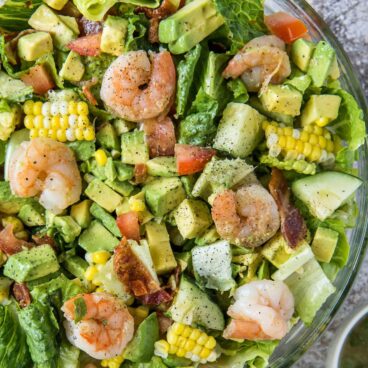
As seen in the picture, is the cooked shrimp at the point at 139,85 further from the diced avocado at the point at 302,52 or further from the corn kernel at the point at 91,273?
the corn kernel at the point at 91,273

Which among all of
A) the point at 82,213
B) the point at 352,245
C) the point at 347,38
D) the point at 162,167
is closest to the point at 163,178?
the point at 162,167

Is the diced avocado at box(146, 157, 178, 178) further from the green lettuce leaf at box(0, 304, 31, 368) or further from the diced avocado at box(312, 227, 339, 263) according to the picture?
the green lettuce leaf at box(0, 304, 31, 368)

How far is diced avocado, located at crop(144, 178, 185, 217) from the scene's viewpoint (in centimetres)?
304

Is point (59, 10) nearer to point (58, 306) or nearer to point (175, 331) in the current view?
point (58, 306)

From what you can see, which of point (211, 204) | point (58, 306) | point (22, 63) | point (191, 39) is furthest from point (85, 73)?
point (58, 306)

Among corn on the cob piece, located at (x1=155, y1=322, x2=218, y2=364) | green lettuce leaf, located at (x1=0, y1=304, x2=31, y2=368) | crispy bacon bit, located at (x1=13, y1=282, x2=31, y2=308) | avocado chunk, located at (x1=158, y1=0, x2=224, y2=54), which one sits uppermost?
avocado chunk, located at (x1=158, y1=0, x2=224, y2=54)

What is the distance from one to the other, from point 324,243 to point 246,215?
0.49 m

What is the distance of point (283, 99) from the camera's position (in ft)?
9.73

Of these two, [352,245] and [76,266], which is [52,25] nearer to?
[76,266]

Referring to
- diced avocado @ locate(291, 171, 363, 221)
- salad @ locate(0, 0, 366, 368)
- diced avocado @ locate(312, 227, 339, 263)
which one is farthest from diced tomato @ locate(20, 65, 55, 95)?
diced avocado @ locate(312, 227, 339, 263)

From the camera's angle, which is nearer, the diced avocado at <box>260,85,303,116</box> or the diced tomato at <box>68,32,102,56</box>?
the diced avocado at <box>260,85,303,116</box>

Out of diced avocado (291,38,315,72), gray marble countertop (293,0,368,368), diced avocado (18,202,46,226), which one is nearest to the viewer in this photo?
diced avocado (291,38,315,72)

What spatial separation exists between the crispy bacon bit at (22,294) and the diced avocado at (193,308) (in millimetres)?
710

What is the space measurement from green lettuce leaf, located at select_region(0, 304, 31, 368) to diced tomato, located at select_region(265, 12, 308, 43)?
1967mm
